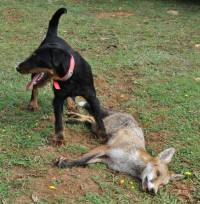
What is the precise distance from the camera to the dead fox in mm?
4914

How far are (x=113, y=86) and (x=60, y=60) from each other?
2.44m

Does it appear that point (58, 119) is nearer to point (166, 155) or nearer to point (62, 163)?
point (62, 163)

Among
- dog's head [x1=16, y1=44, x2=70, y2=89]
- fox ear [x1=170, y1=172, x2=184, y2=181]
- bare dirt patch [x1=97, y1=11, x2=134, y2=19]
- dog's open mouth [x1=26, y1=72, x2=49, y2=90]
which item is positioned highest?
dog's head [x1=16, y1=44, x2=70, y2=89]

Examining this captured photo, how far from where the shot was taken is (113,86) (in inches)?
298

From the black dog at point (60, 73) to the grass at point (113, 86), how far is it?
1.40ft

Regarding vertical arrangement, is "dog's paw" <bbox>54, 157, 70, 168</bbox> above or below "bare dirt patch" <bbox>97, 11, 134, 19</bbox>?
above

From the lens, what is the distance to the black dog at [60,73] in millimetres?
5258

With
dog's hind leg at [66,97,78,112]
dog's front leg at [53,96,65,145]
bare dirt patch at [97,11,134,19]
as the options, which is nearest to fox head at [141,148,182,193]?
dog's front leg at [53,96,65,145]

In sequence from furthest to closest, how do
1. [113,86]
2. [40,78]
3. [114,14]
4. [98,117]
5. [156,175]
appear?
[114,14]
[113,86]
[98,117]
[40,78]
[156,175]

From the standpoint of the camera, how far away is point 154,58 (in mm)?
8953

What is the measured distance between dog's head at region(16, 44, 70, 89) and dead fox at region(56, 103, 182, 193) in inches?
37.4

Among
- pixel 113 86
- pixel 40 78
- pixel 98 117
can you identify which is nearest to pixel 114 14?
pixel 113 86

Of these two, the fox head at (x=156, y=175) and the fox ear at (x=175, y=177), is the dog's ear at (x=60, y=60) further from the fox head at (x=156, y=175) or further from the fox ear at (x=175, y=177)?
the fox ear at (x=175, y=177)

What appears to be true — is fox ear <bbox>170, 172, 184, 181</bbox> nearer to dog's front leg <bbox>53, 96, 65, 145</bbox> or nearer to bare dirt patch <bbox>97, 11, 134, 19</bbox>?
dog's front leg <bbox>53, 96, 65, 145</bbox>
